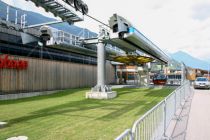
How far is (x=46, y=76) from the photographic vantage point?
2017cm

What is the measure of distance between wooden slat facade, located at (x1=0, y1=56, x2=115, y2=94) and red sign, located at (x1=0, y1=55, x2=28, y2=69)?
28cm

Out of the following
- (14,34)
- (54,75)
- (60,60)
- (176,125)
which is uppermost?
(14,34)

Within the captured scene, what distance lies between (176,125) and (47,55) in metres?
16.1

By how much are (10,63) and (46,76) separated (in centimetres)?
447

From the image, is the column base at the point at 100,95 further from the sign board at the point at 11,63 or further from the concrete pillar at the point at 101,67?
the sign board at the point at 11,63

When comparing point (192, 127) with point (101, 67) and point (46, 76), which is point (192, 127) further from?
point (46, 76)

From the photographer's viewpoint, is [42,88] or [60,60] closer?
[42,88]

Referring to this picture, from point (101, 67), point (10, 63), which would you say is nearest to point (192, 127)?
point (101, 67)

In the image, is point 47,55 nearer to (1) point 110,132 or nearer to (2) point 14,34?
(2) point 14,34

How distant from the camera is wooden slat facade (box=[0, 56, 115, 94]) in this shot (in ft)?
53.2

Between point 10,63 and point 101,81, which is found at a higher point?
point 10,63

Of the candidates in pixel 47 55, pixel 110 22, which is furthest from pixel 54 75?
pixel 110 22

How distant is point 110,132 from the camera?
6875 millimetres

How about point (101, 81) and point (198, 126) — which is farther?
point (101, 81)
